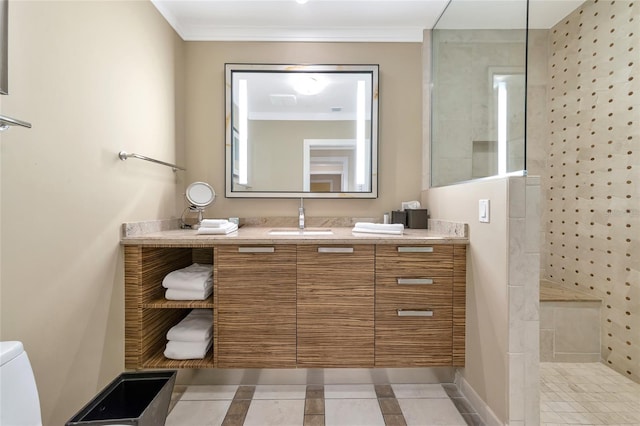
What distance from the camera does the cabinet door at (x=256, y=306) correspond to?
1782 mm

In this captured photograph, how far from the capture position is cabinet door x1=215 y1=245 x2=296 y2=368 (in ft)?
5.85

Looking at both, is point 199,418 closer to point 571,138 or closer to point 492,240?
point 492,240

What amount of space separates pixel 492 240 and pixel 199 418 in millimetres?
1756

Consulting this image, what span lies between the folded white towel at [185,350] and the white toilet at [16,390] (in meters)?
0.82

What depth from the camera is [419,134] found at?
98.6 inches

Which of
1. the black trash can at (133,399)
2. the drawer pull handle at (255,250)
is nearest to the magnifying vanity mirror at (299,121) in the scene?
the drawer pull handle at (255,250)

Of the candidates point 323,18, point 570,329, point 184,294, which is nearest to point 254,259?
point 184,294

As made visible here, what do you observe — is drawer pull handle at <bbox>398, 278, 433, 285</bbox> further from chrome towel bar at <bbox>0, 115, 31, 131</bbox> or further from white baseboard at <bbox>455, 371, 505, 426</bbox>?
chrome towel bar at <bbox>0, 115, 31, 131</bbox>

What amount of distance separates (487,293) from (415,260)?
0.40 metres

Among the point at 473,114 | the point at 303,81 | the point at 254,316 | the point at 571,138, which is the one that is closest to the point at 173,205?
the point at 254,316

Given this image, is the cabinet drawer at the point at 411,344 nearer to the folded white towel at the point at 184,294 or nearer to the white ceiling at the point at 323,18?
the folded white towel at the point at 184,294

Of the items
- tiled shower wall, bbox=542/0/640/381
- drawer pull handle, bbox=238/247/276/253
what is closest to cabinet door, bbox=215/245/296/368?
drawer pull handle, bbox=238/247/276/253

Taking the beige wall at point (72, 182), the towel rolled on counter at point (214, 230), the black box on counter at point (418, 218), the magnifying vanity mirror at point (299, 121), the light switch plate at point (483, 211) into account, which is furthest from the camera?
the magnifying vanity mirror at point (299, 121)

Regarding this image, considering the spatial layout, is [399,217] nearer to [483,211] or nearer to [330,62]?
[483,211]
